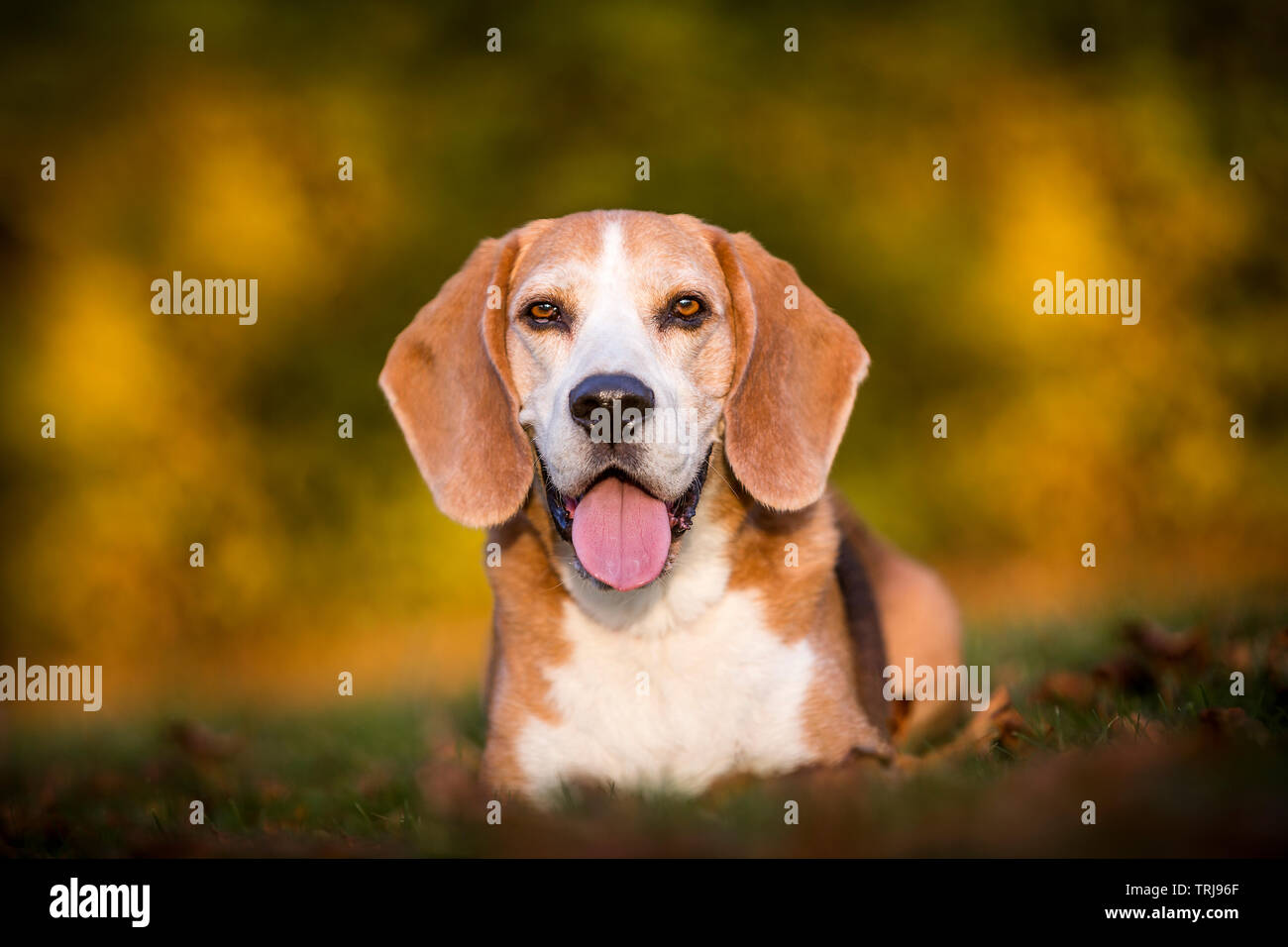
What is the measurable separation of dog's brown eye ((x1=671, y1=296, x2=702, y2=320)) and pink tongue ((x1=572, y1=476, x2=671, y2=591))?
20.0 inches

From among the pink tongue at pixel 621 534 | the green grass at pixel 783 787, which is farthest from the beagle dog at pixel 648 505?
the green grass at pixel 783 787

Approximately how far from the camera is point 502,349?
11.9 feet

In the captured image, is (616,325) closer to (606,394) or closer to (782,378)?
(606,394)

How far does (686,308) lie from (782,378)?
0.38 meters

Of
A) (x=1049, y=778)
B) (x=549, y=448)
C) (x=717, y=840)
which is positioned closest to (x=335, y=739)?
(x=549, y=448)

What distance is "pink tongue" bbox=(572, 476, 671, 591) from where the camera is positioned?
3260 millimetres

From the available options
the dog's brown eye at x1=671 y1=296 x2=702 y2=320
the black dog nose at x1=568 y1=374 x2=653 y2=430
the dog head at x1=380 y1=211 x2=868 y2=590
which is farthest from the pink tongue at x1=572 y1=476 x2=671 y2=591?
the dog's brown eye at x1=671 y1=296 x2=702 y2=320

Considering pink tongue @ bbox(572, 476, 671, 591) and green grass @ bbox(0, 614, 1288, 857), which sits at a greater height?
pink tongue @ bbox(572, 476, 671, 591)

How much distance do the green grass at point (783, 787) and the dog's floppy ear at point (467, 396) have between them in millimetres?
823

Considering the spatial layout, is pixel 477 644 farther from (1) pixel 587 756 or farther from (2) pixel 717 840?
(2) pixel 717 840

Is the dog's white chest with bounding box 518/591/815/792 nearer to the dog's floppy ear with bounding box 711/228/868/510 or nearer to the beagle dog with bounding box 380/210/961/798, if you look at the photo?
the beagle dog with bounding box 380/210/961/798

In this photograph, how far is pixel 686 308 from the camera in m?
3.47

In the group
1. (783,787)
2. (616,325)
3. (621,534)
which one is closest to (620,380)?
(616,325)

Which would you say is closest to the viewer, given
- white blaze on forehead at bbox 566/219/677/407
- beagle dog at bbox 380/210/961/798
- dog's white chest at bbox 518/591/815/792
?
white blaze on forehead at bbox 566/219/677/407
